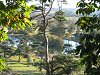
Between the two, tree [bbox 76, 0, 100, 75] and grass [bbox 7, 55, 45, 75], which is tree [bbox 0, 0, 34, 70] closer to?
tree [bbox 76, 0, 100, 75]

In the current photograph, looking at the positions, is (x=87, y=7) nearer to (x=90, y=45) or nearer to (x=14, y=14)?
(x=90, y=45)

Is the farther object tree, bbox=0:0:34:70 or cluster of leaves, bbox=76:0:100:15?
cluster of leaves, bbox=76:0:100:15

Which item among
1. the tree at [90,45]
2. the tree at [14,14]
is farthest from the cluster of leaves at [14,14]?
the tree at [90,45]

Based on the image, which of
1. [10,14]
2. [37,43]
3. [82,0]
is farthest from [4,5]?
[37,43]

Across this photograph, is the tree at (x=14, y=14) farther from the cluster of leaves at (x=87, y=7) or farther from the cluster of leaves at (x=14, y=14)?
the cluster of leaves at (x=87, y=7)

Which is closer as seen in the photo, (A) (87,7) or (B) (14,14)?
(B) (14,14)

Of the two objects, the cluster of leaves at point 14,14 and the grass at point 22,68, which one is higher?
the cluster of leaves at point 14,14

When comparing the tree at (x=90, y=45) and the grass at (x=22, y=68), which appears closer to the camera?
the tree at (x=90, y=45)

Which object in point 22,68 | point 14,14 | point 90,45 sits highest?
point 14,14

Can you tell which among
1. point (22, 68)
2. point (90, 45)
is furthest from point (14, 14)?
point (22, 68)

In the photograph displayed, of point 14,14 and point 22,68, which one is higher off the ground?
point 14,14

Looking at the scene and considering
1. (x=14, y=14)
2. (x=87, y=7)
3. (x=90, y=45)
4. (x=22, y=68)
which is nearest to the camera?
(x=14, y=14)

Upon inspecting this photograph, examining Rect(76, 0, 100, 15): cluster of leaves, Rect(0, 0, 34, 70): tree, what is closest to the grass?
Rect(76, 0, 100, 15): cluster of leaves

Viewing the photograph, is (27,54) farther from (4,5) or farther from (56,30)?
(4,5)
